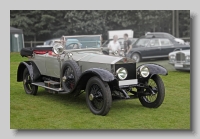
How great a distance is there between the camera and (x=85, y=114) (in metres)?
6.20

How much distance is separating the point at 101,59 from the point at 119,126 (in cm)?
163

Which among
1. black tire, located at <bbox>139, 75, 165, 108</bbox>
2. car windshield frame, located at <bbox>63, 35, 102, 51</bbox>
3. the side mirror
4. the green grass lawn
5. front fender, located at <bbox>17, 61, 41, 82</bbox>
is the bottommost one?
the green grass lawn

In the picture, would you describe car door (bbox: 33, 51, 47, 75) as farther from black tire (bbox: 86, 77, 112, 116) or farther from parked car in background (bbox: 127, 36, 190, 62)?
parked car in background (bbox: 127, 36, 190, 62)

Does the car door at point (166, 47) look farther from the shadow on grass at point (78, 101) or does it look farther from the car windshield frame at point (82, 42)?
the shadow on grass at point (78, 101)

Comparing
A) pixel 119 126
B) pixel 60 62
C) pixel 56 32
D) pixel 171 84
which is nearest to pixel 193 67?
pixel 119 126

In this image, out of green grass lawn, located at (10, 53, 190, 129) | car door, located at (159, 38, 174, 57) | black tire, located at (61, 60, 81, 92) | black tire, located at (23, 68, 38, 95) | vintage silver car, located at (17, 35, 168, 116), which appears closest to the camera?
green grass lawn, located at (10, 53, 190, 129)

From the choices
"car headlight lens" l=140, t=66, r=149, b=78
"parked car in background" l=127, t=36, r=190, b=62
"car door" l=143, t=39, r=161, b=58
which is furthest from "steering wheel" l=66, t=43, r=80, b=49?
"car door" l=143, t=39, r=161, b=58

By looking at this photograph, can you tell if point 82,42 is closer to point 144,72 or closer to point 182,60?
→ point 144,72

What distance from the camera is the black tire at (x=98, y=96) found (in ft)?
19.1

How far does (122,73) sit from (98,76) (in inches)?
19.9

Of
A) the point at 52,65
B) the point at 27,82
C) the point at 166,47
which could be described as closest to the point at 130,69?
the point at 52,65

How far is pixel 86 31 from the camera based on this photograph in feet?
70.6

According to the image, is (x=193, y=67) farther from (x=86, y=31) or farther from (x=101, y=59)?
(x=86, y=31)

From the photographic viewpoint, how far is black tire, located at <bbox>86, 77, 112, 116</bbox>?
229 inches
